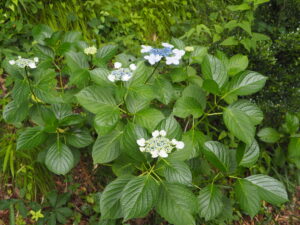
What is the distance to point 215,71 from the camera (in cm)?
152

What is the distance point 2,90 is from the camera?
231cm

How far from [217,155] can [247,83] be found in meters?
0.39

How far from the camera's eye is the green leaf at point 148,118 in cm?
137

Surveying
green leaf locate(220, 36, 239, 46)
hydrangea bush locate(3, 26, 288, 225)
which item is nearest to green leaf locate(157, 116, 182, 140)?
hydrangea bush locate(3, 26, 288, 225)

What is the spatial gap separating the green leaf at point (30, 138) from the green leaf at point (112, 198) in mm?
430

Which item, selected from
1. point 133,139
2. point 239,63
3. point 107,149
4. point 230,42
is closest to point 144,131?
point 133,139

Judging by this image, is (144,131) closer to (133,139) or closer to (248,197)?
(133,139)

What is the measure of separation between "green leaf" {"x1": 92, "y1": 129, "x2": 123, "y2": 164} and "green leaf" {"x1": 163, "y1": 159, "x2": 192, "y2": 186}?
299mm

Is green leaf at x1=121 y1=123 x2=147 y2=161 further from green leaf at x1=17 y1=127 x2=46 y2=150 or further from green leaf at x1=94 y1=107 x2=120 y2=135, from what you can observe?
green leaf at x1=17 y1=127 x2=46 y2=150

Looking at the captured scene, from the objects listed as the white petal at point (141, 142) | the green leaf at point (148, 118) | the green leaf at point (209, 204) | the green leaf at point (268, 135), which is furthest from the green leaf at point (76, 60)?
the green leaf at point (268, 135)

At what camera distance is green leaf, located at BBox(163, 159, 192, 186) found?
1199 mm

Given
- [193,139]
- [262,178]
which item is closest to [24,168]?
[193,139]

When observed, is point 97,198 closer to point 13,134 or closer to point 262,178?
point 13,134

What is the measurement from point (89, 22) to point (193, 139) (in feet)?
6.24
